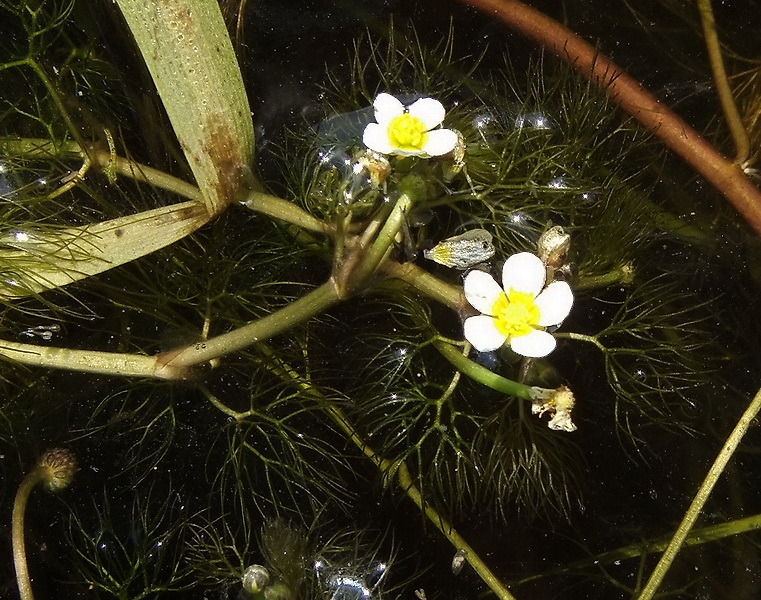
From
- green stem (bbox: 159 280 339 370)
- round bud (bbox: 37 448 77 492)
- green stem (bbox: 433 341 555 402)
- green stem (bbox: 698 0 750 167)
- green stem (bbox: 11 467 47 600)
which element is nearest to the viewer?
green stem (bbox: 433 341 555 402)

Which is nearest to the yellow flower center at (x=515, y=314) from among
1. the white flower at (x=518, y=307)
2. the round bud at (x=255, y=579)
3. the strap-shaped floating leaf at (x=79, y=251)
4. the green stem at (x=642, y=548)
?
the white flower at (x=518, y=307)

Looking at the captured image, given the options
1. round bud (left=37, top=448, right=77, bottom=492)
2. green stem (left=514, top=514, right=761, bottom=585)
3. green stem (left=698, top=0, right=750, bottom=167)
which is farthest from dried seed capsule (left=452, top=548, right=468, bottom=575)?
green stem (left=698, top=0, right=750, bottom=167)

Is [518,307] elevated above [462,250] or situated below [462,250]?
below

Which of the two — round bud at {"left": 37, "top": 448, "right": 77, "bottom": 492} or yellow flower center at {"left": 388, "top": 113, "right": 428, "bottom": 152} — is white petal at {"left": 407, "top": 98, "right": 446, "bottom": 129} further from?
round bud at {"left": 37, "top": 448, "right": 77, "bottom": 492}

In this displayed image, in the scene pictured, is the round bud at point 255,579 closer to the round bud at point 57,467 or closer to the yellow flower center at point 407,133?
the round bud at point 57,467

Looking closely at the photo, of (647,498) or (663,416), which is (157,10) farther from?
(647,498)

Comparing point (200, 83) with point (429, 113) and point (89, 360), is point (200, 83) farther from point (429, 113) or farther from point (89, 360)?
point (89, 360)

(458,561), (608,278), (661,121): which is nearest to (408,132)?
(608,278)
